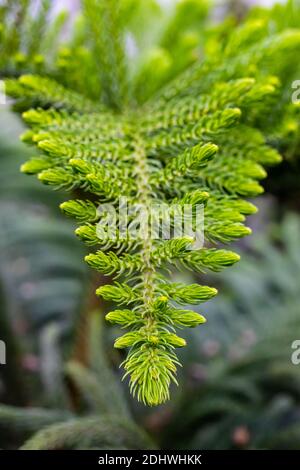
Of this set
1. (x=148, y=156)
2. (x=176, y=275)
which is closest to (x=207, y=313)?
(x=176, y=275)

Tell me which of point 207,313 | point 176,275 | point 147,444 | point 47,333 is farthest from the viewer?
point 176,275

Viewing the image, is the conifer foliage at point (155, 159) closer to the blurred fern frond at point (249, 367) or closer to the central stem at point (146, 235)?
the central stem at point (146, 235)
